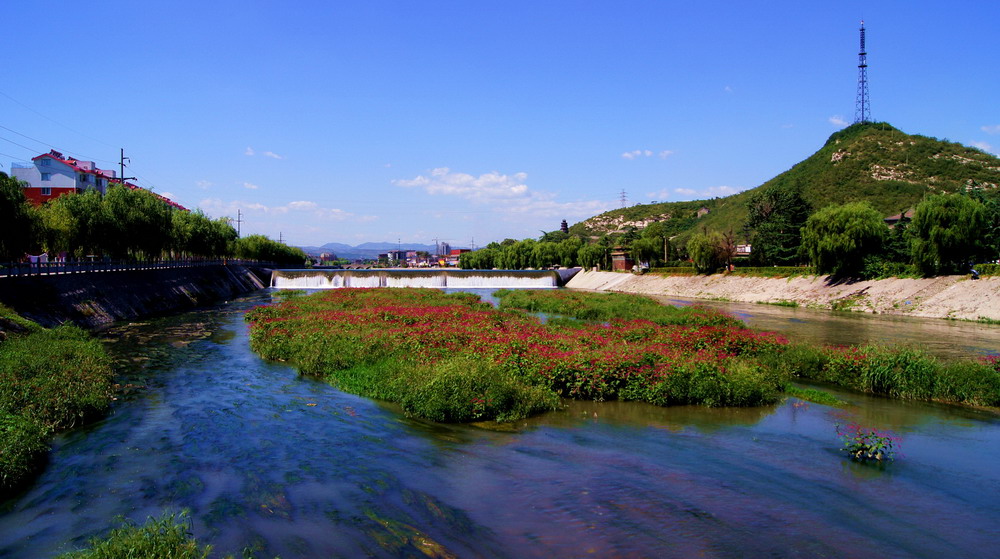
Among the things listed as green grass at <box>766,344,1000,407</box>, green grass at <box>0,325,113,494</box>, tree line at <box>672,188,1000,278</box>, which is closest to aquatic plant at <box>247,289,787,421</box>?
green grass at <box>766,344,1000,407</box>

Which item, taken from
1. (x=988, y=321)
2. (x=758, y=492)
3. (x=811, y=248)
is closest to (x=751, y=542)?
(x=758, y=492)

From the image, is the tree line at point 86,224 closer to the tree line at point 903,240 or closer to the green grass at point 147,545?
the green grass at point 147,545

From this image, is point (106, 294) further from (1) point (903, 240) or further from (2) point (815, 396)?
(1) point (903, 240)

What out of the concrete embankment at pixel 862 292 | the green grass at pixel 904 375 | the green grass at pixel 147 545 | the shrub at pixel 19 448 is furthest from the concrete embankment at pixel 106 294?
the concrete embankment at pixel 862 292

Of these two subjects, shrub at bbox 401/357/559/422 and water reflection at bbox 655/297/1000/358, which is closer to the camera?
shrub at bbox 401/357/559/422

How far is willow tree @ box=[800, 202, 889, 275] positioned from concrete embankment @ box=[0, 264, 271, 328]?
5931 cm

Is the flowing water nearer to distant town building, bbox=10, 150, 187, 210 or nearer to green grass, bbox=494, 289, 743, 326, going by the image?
green grass, bbox=494, 289, 743, 326

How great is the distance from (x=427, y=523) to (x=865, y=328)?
36.1 metres

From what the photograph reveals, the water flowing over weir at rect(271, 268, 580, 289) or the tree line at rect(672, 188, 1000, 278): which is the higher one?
the tree line at rect(672, 188, 1000, 278)

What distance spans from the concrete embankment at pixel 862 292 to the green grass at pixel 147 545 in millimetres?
48017

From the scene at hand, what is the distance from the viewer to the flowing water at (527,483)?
29.1 feet

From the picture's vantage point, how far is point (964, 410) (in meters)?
16.9

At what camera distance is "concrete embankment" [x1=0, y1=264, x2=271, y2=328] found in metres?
33.1

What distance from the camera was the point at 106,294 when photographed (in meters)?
42.3
